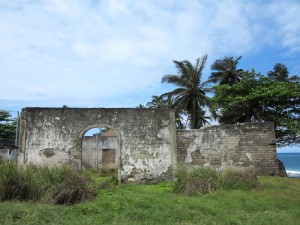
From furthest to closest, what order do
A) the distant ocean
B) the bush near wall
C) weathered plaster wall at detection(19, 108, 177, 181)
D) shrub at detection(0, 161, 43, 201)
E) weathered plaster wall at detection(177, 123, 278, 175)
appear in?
the distant ocean < weathered plaster wall at detection(177, 123, 278, 175) < weathered plaster wall at detection(19, 108, 177, 181) < the bush near wall < shrub at detection(0, 161, 43, 201)

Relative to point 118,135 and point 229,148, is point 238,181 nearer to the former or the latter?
point 229,148

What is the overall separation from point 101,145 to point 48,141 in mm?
11369

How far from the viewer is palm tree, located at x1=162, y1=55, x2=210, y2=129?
78.9 ft

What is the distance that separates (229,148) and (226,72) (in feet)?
45.1

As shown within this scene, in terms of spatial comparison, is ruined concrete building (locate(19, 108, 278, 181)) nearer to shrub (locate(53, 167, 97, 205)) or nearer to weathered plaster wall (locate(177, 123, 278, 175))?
weathered plaster wall (locate(177, 123, 278, 175))

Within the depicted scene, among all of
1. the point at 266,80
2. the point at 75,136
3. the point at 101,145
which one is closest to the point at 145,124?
the point at 75,136

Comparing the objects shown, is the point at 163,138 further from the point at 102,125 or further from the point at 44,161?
the point at 44,161

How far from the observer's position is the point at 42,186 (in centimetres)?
820

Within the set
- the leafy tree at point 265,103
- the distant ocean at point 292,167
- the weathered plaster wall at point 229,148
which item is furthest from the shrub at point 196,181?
the distant ocean at point 292,167

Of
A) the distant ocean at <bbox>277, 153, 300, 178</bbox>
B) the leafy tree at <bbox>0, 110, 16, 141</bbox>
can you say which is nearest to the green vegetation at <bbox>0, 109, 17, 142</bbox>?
the leafy tree at <bbox>0, 110, 16, 141</bbox>

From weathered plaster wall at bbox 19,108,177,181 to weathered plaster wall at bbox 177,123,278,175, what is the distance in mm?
960

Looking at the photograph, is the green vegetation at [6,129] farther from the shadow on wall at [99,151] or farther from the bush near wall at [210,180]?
the bush near wall at [210,180]

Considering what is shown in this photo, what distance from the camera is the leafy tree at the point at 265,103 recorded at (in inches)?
661

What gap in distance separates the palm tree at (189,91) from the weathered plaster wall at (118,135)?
472 inches
